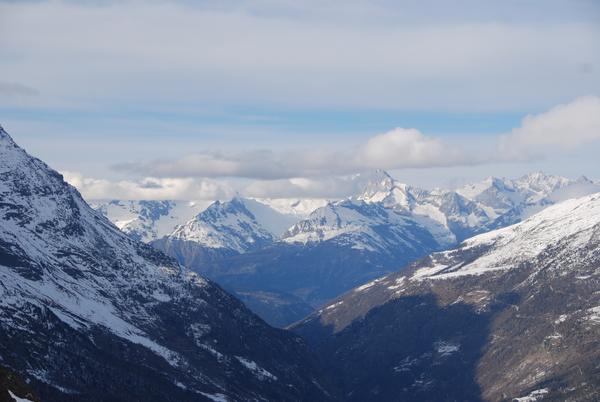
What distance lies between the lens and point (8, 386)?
16000cm
